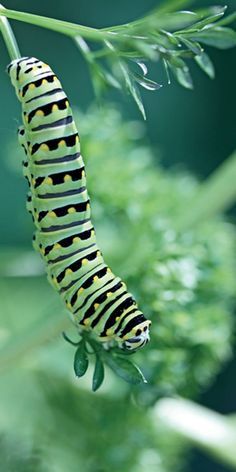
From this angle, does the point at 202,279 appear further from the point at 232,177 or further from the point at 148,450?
the point at 148,450

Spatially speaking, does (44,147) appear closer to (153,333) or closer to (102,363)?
(102,363)

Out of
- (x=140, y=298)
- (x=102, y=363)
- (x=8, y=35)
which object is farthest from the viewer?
(x=140, y=298)

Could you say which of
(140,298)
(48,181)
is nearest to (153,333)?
(140,298)

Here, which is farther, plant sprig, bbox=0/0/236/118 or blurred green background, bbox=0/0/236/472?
blurred green background, bbox=0/0/236/472

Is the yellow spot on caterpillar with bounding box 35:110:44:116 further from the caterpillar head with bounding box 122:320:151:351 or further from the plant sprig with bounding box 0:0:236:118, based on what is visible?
the caterpillar head with bounding box 122:320:151:351

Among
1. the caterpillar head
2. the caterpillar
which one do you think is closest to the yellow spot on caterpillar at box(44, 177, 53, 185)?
the caterpillar

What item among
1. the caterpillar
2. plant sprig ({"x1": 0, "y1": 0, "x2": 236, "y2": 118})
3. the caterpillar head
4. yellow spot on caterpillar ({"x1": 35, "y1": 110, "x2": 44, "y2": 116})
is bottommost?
the caterpillar head
